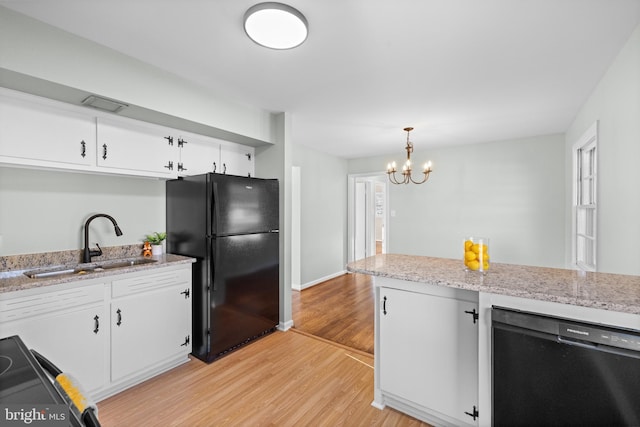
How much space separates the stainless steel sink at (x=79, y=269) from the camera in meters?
2.03

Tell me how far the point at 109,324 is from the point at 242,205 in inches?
52.7

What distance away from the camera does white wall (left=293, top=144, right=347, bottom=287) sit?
486 centimetres

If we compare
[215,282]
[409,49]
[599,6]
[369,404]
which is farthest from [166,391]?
[599,6]

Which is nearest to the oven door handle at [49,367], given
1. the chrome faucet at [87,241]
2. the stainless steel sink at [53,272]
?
the stainless steel sink at [53,272]

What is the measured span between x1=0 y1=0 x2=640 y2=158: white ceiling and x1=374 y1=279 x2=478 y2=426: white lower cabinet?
159 cm

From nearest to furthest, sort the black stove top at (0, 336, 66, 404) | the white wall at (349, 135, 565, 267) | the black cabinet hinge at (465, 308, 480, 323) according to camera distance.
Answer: the black stove top at (0, 336, 66, 404), the black cabinet hinge at (465, 308, 480, 323), the white wall at (349, 135, 565, 267)

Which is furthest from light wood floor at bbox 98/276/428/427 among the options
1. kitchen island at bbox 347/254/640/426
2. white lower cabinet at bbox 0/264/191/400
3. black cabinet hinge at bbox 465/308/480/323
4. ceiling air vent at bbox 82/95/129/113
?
ceiling air vent at bbox 82/95/129/113

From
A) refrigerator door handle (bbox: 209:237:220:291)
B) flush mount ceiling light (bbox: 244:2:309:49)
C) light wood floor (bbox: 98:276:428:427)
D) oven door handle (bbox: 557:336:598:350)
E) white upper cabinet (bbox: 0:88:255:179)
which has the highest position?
flush mount ceiling light (bbox: 244:2:309:49)

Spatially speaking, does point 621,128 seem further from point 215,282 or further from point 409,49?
point 215,282

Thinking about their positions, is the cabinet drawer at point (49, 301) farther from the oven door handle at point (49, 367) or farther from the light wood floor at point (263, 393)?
the oven door handle at point (49, 367)

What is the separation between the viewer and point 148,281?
7.38ft

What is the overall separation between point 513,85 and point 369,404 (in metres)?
2.89

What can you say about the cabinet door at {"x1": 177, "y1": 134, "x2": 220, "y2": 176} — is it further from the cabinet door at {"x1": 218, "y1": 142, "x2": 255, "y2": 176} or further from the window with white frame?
the window with white frame

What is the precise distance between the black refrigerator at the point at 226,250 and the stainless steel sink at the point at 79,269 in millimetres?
375
